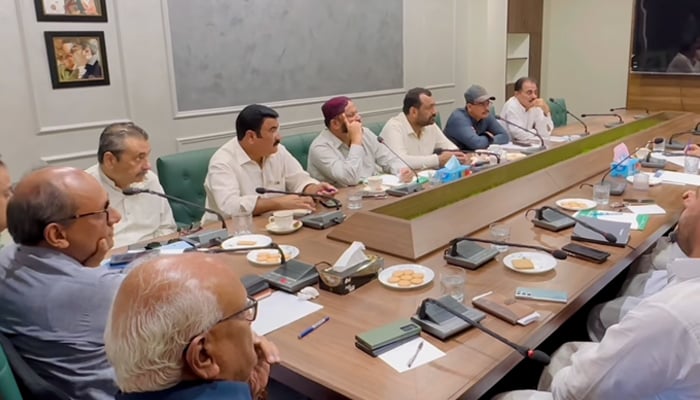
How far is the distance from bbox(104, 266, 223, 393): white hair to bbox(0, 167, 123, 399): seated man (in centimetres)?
49

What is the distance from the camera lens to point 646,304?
3.61 feet

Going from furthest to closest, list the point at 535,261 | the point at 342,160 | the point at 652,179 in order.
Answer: the point at 342,160, the point at 652,179, the point at 535,261

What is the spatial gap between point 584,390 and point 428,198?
129 centimetres

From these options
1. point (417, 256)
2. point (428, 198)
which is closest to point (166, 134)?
point (428, 198)

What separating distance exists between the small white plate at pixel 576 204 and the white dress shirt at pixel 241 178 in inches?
48.0

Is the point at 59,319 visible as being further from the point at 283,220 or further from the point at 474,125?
the point at 474,125

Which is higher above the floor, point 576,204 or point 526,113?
point 526,113

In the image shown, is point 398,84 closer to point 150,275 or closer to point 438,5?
point 438,5

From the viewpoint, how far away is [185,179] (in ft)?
10.1

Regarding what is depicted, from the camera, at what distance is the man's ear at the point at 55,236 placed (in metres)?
1.39

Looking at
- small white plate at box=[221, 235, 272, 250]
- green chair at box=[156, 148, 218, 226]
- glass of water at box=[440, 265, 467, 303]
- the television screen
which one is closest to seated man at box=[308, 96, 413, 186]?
green chair at box=[156, 148, 218, 226]

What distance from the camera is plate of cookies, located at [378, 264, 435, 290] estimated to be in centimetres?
170

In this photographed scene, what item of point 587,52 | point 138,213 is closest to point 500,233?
point 138,213

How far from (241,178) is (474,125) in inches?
88.2
